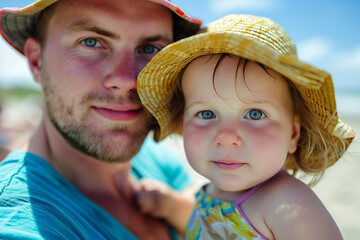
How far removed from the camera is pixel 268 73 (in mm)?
1644

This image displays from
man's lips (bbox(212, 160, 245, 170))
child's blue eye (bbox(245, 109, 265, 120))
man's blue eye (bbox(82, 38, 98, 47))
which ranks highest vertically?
man's blue eye (bbox(82, 38, 98, 47))

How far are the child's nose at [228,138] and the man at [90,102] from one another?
2.30 ft

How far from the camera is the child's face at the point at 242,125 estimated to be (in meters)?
1.63

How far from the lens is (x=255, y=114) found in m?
1.67

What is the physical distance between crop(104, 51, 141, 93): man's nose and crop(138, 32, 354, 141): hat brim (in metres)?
0.18

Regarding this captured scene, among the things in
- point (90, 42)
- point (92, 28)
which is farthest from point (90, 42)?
point (92, 28)

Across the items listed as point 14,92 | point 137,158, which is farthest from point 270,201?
point 14,92

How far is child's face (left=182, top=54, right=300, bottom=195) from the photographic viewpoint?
1628mm

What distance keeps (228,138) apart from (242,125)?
101 millimetres

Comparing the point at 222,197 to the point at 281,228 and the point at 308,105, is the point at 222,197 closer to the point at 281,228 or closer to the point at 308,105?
the point at 281,228

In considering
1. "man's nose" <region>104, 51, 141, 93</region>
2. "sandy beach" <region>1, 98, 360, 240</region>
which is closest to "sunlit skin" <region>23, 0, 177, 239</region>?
"man's nose" <region>104, 51, 141, 93</region>

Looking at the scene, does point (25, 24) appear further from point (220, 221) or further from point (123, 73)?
point (220, 221)

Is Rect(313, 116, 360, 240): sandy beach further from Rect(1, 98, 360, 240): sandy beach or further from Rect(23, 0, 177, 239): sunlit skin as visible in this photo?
Rect(23, 0, 177, 239): sunlit skin

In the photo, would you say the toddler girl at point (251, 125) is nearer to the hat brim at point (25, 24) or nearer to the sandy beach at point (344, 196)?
the hat brim at point (25, 24)
